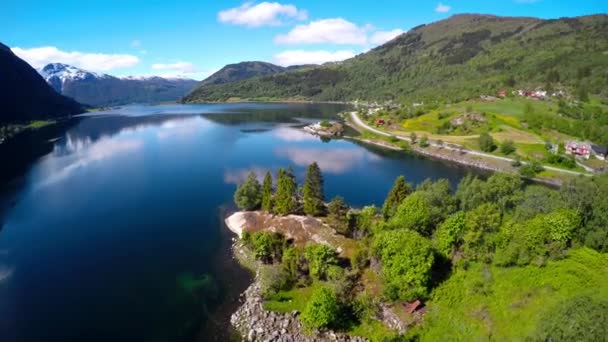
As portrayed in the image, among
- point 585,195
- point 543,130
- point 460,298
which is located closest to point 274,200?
point 460,298

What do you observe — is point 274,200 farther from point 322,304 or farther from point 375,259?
point 322,304

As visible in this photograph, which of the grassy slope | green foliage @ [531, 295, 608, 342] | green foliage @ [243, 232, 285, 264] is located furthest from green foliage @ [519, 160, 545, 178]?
green foliage @ [531, 295, 608, 342]

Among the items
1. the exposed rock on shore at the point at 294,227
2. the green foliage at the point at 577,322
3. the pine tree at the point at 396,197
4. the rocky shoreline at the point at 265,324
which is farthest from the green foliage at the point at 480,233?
the rocky shoreline at the point at 265,324

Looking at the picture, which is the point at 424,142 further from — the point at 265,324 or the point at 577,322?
the point at 577,322

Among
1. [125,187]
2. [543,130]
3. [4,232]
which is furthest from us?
[543,130]

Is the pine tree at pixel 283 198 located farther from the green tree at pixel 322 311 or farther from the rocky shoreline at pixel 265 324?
the green tree at pixel 322 311

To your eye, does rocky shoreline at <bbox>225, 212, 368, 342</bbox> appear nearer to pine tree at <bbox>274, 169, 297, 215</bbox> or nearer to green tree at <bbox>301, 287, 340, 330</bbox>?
green tree at <bbox>301, 287, 340, 330</bbox>

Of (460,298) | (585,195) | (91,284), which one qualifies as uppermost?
(585,195)
